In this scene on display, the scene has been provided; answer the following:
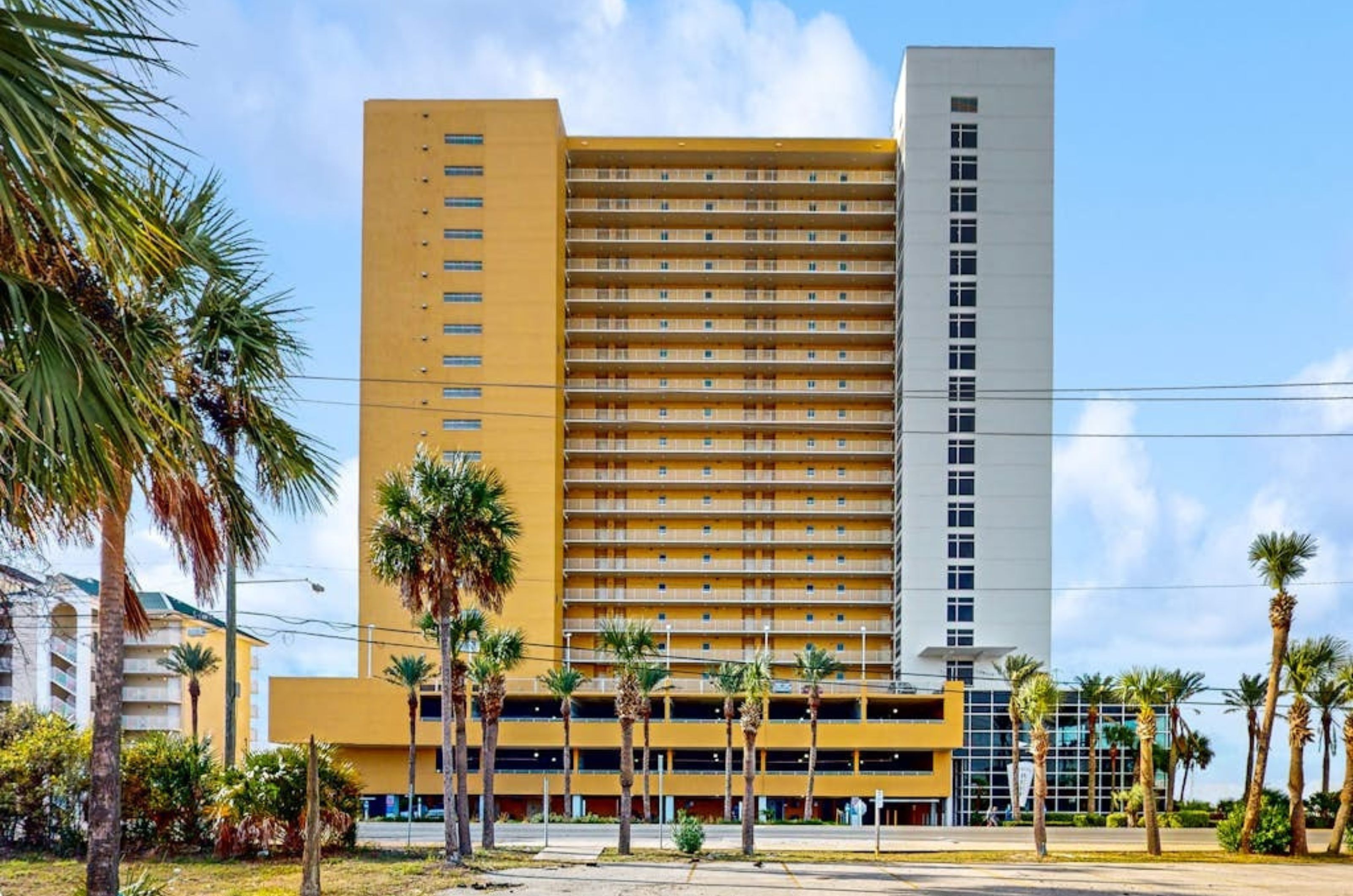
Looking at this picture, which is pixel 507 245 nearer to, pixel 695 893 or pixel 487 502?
pixel 487 502

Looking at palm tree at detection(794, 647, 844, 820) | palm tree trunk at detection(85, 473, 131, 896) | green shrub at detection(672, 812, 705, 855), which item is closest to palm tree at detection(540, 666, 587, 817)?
palm tree at detection(794, 647, 844, 820)

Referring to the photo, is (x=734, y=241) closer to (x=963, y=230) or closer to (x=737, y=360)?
(x=737, y=360)

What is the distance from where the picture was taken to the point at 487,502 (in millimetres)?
35031

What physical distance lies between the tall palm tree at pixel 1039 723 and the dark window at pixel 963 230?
47310 mm

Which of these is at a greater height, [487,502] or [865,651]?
[487,502]

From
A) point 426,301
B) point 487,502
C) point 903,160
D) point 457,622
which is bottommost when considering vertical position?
point 457,622

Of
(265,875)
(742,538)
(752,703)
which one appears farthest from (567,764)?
(265,875)

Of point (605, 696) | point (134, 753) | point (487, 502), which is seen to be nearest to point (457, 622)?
point (487, 502)

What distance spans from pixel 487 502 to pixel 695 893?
38.9 feet

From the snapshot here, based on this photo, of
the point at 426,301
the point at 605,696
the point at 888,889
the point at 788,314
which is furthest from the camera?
the point at 788,314

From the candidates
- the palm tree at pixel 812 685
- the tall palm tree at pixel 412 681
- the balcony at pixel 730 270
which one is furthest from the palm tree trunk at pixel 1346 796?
the balcony at pixel 730 270

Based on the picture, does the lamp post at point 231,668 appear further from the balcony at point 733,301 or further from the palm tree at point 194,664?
the balcony at point 733,301

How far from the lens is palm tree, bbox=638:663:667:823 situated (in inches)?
2030

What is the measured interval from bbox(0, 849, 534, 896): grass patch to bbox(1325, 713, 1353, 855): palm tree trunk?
29.7 meters
